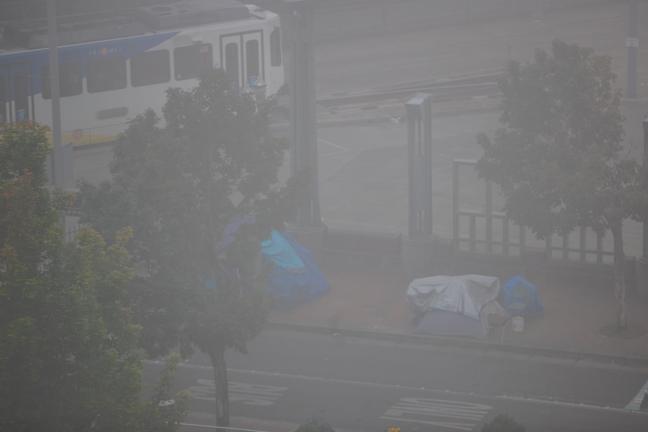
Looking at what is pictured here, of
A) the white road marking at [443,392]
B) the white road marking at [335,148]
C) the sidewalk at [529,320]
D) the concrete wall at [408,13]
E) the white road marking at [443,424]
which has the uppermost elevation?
the concrete wall at [408,13]

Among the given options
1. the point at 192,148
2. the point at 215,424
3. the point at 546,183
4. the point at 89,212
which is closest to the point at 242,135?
the point at 192,148

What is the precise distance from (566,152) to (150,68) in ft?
54.3

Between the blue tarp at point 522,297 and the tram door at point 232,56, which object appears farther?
the tram door at point 232,56

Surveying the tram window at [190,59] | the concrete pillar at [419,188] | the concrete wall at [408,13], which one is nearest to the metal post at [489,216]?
the concrete pillar at [419,188]

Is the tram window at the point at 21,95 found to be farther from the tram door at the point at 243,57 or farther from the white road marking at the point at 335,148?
the white road marking at the point at 335,148

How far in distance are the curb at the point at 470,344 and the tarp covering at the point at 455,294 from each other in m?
0.53

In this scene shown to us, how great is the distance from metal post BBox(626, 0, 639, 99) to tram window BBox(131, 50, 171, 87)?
1261 centimetres

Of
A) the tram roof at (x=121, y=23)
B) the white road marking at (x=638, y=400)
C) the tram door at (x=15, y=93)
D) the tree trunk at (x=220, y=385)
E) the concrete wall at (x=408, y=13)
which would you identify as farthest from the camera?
the concrete wall at (x=408, y=13)

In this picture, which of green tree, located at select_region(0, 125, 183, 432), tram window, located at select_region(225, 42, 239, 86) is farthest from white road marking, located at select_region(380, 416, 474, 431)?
tram window, located at select_region(225, 42, 239, 86)

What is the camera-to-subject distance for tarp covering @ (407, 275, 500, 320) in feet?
69.7

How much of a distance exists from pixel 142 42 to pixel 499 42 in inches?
605

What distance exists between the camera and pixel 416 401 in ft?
61.3

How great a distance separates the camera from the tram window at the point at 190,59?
34.3m

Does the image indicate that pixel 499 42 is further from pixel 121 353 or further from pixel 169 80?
pixel 121 353
